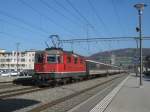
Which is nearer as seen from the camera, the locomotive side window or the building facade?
the locomotive side window

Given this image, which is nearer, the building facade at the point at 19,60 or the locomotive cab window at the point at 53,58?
the locomotive cab window at the point at 53,58

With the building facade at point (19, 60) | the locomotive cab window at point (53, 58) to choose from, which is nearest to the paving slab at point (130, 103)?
the locomotive cab window at point (53, 58)

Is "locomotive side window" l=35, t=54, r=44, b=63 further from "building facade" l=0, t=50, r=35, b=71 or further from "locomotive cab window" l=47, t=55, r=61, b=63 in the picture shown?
"building facade" l=0, t=50, r=35, b=71

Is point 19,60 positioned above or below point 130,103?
above

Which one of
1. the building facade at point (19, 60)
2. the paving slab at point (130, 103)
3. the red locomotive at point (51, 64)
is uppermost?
the building facade at point (19, 60)

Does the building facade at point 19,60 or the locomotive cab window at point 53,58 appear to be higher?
the building facade at point 19,60

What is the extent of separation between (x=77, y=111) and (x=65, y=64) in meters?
18.6

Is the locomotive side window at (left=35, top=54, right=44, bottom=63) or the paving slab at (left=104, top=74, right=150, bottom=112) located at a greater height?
the locomotive side window at (left=35, top=54, right=44, bottom=63)

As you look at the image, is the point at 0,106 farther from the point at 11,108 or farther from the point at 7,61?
the point at 7,61

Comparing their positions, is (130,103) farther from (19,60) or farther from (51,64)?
(19,60)

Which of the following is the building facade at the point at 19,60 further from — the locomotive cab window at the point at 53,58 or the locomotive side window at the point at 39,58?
the locomotive cab window at the point at 53,58

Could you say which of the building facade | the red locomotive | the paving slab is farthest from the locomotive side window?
the building facade

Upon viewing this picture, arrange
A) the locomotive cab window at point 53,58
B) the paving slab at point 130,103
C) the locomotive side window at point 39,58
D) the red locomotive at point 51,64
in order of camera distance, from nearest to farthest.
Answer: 1. the paving slab at point 130,103
2. the red locomotive at point 51,64
3. the locomotive cab window at point 53,58
4. the locomotive side window at point 39,58

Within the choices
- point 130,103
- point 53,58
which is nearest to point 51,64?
point 53,58
